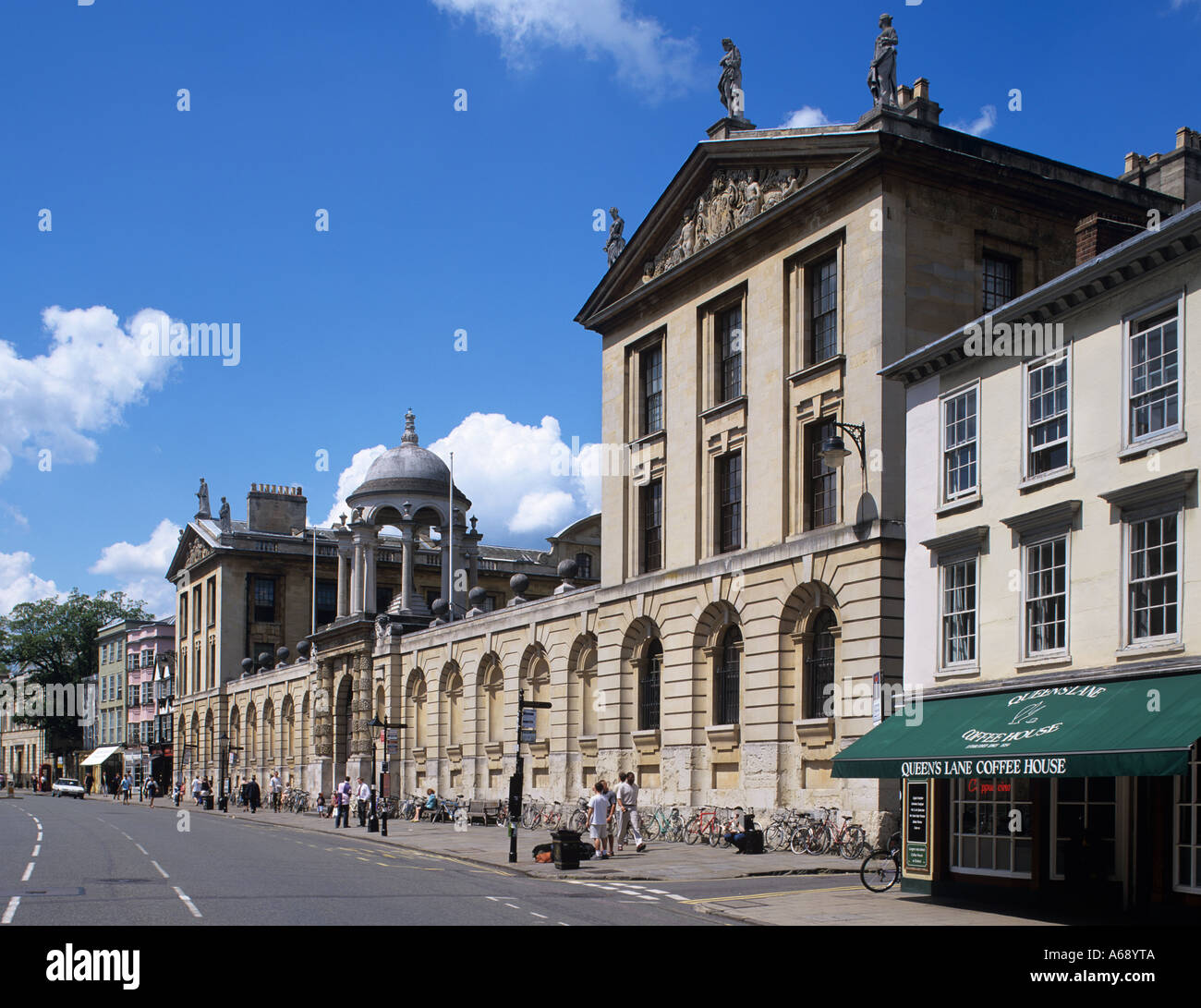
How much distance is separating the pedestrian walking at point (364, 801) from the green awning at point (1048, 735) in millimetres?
28192

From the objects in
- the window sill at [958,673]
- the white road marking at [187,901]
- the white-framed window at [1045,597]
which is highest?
the white-framed window at [1045,597]

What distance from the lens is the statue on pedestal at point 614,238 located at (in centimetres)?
4116

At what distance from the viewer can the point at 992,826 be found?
2080cm

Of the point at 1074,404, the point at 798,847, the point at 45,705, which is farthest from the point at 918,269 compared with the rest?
the point at 45,705

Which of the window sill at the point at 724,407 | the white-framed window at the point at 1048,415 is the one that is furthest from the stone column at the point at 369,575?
the white-framed window at the point at 1048,415

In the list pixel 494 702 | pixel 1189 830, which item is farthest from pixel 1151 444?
pixel 494 702

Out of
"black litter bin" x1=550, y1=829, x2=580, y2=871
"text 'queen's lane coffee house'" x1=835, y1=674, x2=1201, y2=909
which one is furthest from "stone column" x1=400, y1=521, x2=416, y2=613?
"text 'queen's lane coffee house'" x1=835, y1=674, x2=1201, y2=909

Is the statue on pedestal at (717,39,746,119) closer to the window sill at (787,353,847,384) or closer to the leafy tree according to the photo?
the window sill at (787,353,847,384)

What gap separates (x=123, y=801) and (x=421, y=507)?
3836 cm

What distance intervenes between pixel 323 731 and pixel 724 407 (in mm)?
35744

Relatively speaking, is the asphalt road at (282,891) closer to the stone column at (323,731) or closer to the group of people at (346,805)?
the group of people at (346,805)

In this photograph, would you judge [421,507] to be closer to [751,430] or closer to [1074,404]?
[751,430]

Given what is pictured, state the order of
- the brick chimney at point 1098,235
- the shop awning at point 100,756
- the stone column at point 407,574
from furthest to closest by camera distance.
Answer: the shop awning at point 100,756, the stone column at point 407,574, the brick chimney at point 1098,235
